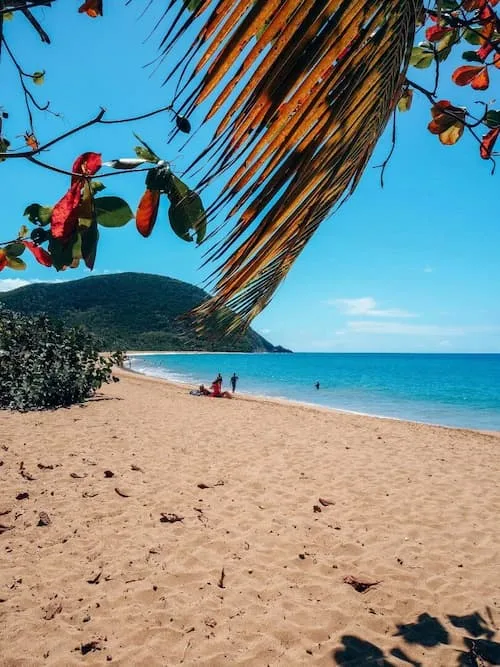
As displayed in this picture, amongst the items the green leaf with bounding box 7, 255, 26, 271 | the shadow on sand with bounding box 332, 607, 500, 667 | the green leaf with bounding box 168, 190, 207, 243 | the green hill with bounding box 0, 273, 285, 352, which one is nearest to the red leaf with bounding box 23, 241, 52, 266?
the green leaf with bounding box 7, 255, 26, 271

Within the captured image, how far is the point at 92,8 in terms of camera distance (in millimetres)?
1194

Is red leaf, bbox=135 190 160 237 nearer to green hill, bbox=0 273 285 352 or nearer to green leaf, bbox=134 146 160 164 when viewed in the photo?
green leaf, bbox=134 146 160 164

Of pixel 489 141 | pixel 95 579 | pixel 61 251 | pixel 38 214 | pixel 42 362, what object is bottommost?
pixel 95 579

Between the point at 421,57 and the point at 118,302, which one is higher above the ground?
the point at 118,302

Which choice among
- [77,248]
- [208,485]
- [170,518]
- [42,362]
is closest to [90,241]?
[77,248]

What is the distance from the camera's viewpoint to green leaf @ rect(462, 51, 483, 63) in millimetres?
1414

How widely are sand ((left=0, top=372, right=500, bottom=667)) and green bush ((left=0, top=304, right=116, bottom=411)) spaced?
2.65 meters

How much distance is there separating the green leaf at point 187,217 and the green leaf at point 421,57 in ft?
3.62

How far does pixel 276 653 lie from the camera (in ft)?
7.77

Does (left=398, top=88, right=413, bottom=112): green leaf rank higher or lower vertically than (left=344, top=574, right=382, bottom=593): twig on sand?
higher

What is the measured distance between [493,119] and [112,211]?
50.4 inches

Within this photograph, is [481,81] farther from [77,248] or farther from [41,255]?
[41,255]

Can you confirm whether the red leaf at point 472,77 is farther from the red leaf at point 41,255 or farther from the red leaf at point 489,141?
the red leaf at point 41,255

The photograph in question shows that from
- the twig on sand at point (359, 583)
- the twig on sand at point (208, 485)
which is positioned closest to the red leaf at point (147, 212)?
the twig on sand at point (359, 583)
